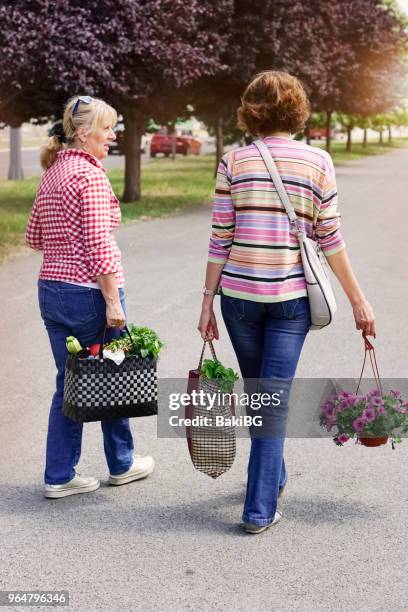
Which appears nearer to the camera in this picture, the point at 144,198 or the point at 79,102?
the point at 79,102

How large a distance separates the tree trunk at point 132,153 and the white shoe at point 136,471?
16.3 metres

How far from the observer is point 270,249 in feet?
12.9

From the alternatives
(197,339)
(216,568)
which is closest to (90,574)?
(216,568)

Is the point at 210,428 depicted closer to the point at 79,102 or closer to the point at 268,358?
the point at 268,358

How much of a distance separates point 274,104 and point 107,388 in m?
1.34

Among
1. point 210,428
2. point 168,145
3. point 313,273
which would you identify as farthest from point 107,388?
point 168,145

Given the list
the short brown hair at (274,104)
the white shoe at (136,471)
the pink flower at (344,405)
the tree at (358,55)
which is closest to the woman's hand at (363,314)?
the pink flower at (344,405)

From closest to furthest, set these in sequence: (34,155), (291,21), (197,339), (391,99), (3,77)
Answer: (197,339), (3,77), (291,21), (391,99), (34,155)

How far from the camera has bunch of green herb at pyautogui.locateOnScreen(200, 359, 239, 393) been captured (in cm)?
413

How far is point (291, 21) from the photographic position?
20.5 meters

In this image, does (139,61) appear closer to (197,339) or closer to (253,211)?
(197,339)

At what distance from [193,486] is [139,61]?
13242 millimetres

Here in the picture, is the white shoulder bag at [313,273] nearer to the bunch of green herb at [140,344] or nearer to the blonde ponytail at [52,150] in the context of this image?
the bunch of green herb at [140,344]

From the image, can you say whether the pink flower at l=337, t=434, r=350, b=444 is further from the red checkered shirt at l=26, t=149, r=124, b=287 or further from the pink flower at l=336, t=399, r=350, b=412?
the red checkered shirt at l=26, t=149, r=124, b=287
